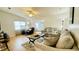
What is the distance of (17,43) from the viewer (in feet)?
6.28

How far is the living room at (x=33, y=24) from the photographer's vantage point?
1.88 metres

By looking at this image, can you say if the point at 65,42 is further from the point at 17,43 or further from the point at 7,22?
the point at 7,22

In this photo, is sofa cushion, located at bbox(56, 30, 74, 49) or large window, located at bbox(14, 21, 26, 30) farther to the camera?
large window, located at bbox(14, 21, 26, 30)

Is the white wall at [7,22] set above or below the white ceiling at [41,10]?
below

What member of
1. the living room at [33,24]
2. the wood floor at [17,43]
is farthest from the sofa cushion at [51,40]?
the wood floor at [17,43]

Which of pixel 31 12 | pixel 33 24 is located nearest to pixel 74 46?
pixel 33 24

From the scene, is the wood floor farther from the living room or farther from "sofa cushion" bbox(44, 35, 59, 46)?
"sofa cushion" bbox(44, 35, 59, 46)

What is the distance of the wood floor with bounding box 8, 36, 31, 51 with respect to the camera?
1.90 metres

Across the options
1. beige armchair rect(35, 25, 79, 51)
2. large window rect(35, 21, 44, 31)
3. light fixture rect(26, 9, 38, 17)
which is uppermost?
light fixture rect(26, 9, 38, 17)

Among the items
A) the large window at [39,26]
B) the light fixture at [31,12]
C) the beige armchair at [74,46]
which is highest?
the light fixture at [31,12]

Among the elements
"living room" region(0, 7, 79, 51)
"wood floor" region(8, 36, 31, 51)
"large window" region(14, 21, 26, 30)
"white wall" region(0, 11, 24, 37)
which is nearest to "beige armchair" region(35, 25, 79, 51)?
"living room" region(0, 7, 79, 51)

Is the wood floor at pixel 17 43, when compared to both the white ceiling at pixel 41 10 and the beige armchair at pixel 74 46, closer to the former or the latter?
the beige armchair at pixel 74 46
